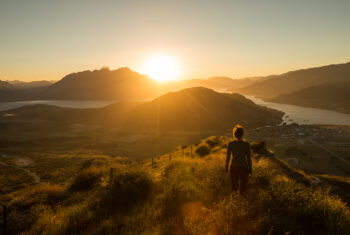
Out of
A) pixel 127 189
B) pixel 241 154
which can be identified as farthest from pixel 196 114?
pixel 241 154

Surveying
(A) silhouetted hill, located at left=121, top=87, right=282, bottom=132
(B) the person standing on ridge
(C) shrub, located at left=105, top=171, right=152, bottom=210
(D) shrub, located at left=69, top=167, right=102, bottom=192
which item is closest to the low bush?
(C) shrub, located at left=105, top=171, right=152, bottom=210

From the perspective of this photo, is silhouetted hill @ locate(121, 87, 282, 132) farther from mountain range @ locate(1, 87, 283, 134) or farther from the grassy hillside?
the grassy hillside

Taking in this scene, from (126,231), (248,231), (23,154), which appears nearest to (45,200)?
(126,231)

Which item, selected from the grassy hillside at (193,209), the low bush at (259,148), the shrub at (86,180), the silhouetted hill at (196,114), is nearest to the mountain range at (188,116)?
the silhouetted hill at (196,114)

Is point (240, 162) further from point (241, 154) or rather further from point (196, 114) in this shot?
point (196, 114)

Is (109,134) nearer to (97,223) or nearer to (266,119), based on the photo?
(266,119)

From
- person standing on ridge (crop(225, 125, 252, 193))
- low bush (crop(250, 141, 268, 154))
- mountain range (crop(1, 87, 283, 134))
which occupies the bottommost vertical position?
mountain range (crop(1, 87, 283, 134))
